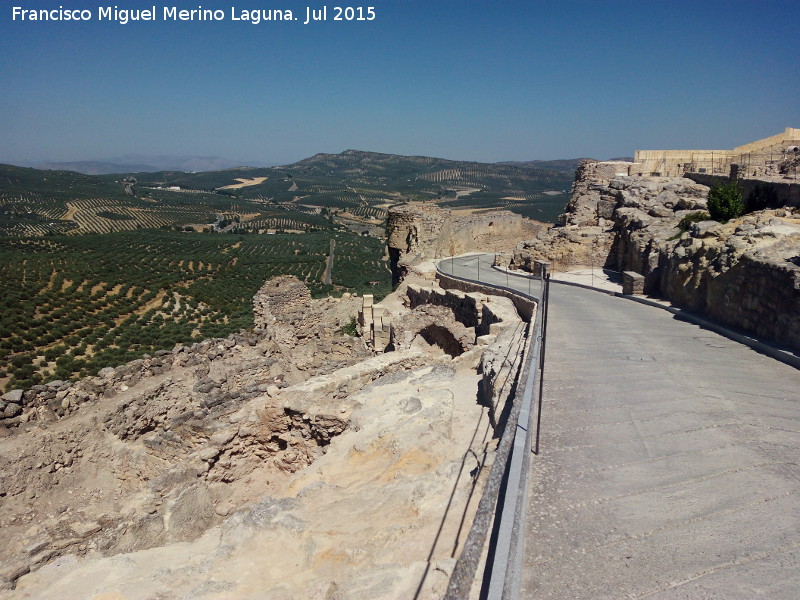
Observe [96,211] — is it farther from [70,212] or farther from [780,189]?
[780,189]

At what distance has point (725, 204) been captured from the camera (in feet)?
47.0

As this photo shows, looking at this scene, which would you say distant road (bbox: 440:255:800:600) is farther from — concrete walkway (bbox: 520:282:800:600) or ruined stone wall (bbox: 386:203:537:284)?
ruined stone wall (bbox: 386:203:537:284)

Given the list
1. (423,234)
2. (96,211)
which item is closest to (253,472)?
(423,234)

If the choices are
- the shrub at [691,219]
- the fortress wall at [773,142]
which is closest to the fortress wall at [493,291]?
the shrub at [691,219]

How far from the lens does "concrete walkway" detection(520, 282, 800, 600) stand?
9.57ft

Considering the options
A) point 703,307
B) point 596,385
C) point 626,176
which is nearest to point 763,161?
point 626,176

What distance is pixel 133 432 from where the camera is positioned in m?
9.09

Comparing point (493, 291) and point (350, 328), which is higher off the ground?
point (493, 291)

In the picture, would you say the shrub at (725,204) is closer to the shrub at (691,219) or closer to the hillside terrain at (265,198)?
the shrub at (691,219)

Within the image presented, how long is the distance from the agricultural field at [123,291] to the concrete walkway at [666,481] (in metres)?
17.6

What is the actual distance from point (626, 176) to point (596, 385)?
766 inches

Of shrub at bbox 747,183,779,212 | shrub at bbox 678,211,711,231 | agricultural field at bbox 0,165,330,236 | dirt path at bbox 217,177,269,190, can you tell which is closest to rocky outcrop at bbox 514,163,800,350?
shrub at bbox 678,211,711,231

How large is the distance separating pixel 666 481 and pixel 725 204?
12942 millimetres

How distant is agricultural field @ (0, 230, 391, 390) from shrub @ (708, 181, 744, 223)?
19.5 metres
